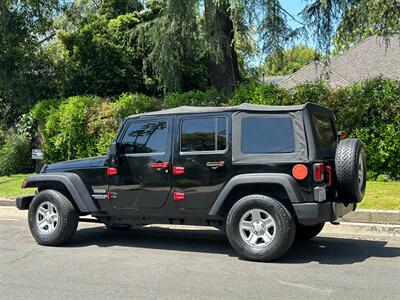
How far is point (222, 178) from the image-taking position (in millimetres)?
6719

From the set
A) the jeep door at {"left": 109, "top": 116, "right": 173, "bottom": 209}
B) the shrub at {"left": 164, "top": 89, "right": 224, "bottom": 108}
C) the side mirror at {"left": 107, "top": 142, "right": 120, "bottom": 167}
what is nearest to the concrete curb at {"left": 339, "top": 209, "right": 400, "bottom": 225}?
the jeep door at {"left": 109, "top": 116, "right": 173, "bottom": 209}

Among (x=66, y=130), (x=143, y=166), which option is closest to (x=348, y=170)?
(x=143, y=166)

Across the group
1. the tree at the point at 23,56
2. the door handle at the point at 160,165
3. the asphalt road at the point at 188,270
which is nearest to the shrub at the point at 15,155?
the tree at the point at 23,56

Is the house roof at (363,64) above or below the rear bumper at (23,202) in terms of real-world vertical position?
above

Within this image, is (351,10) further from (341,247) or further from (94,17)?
(94,17)

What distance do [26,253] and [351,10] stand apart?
10.2 m

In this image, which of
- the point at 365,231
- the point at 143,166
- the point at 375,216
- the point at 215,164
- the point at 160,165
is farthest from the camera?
the point at 375,216

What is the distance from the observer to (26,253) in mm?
7207

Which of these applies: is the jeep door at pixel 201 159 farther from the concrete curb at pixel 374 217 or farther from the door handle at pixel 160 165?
the concrete curb at pixel 374 217

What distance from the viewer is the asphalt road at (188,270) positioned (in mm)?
5246

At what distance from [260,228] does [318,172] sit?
38.9 inches

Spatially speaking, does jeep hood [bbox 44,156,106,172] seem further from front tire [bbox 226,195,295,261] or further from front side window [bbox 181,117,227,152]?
front tire [bbox 226,195,295,261]

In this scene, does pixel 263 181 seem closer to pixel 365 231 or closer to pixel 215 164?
pixel 215 164

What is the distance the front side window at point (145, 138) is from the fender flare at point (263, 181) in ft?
3.72
